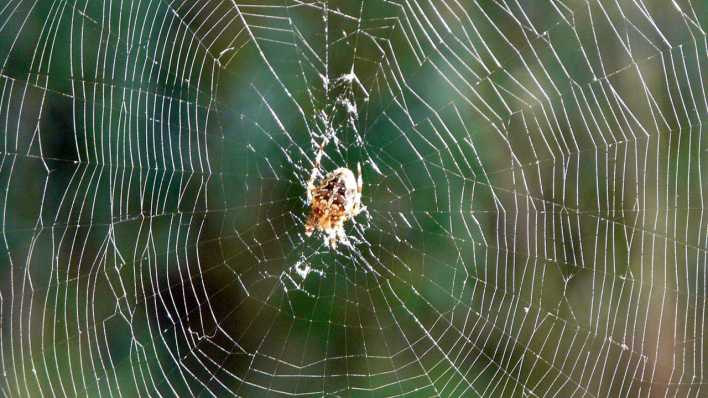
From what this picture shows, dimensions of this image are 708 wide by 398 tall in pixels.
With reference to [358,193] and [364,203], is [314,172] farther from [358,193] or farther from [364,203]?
[364,203]

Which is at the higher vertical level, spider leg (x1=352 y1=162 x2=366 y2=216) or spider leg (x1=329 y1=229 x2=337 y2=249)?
spider leg (x1=352 y1=162 x2=366 y2=216)

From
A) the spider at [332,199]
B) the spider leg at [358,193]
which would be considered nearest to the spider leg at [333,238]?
the spider at [332,199]

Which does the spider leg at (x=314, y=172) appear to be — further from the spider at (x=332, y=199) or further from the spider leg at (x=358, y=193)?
the spider leg at (x=358, y=193)

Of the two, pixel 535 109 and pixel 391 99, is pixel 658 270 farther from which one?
pixel 391 99

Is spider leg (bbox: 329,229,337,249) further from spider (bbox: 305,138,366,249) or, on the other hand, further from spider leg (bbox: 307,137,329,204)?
spider leg (bbox: 307,137,329,204)

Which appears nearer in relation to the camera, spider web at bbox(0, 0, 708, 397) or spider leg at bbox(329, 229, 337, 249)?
spider web at bbox(0, 0, 708, 397)

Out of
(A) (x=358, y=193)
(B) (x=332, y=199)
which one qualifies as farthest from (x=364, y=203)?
(B) (x=332, y=199)

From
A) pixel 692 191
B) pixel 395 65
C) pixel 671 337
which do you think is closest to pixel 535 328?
pixel 671 337

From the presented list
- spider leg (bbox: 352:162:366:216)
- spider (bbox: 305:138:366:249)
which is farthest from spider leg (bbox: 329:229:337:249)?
spider leg (bbox: 352:162:366:216)
